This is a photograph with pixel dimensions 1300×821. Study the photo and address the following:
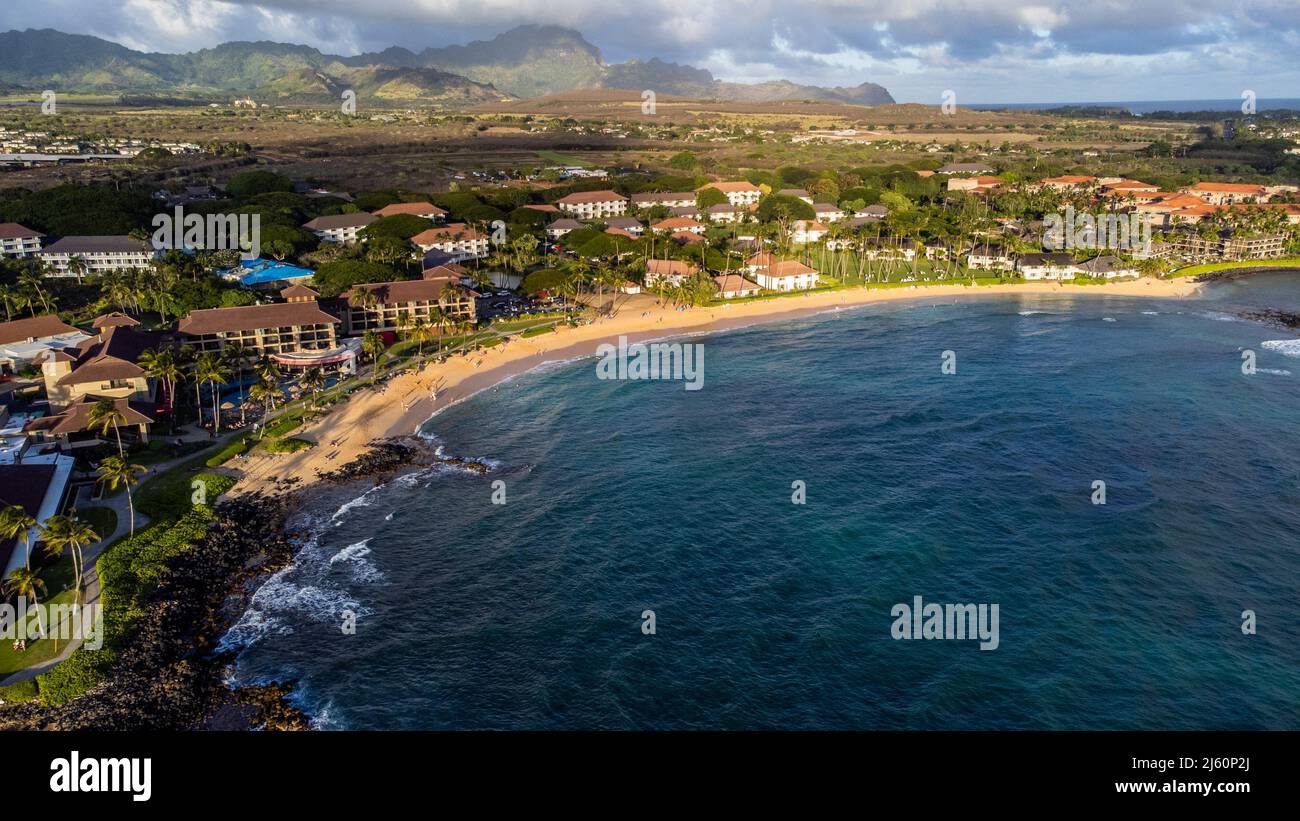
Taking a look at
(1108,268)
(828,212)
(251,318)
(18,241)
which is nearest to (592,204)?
(828,212)

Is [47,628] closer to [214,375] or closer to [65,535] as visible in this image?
[65,535]

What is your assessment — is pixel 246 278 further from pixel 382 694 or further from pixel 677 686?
pixel 677 686

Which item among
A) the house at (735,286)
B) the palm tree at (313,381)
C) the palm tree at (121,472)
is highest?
the house at (735,286)

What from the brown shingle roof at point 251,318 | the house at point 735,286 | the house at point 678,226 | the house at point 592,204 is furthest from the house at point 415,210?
the brown shingle roof at point 251,318

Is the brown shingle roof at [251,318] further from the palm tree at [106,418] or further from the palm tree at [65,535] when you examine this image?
the palm tree at [65,535]

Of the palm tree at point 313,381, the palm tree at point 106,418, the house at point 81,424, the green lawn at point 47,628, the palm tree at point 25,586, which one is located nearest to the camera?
the green lawn at point 47,628

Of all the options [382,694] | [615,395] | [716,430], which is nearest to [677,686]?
[382,694]

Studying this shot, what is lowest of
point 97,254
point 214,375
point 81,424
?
point 81,424
